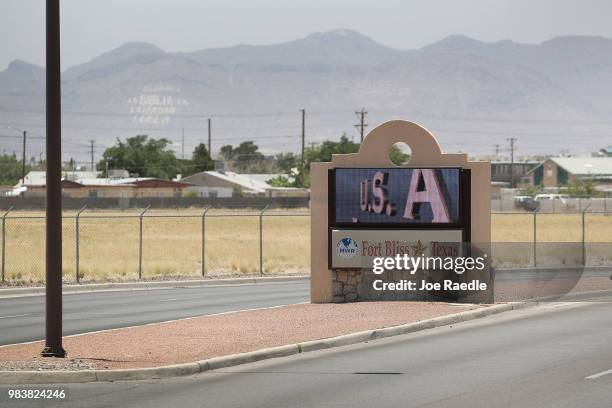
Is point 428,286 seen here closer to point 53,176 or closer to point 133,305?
point 133,305

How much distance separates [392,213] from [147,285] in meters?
12.5

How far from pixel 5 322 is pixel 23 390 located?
938cm

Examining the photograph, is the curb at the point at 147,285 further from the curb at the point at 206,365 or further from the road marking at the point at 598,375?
the road marking at the point at 598,375

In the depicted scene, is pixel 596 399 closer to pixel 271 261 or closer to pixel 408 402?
pixel 408 402

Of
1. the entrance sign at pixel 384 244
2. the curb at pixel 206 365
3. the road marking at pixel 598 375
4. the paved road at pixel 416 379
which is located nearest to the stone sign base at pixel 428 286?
the entrance sign at pixel 384 244

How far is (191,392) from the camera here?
Result: 13.6 m

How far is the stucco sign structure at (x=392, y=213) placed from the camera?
80.7ft

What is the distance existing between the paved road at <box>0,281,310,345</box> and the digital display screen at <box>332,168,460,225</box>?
11.0 ft

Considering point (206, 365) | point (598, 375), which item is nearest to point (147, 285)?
point (206, 365)

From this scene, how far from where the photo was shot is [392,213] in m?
24.8

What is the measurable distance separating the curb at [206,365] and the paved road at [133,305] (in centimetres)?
471

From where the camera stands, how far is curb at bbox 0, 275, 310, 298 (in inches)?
1280

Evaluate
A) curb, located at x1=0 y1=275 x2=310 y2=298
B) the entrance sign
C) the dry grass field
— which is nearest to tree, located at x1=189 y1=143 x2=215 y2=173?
the dry grass field

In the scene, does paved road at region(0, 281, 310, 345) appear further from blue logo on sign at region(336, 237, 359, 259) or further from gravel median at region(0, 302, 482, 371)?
blue logo on sign at region(336, 237, 359, 259)
